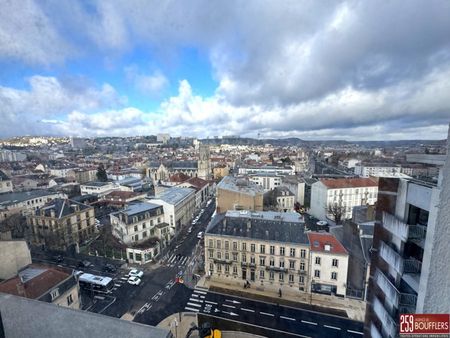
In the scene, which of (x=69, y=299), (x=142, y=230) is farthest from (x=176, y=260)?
(x=69, y=299)

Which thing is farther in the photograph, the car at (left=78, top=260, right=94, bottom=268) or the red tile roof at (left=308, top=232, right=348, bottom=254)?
the car at (left=78, top=260, right=94, bottom=268)

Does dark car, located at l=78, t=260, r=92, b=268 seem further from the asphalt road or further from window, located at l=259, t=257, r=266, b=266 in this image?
window, located at l=259, t=257, r=266, b=266

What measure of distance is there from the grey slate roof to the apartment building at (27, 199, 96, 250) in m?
23.3

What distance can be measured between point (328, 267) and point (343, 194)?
24615 mm

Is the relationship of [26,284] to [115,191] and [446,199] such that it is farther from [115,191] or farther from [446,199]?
[115,191]

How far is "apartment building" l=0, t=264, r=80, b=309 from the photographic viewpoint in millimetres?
15148

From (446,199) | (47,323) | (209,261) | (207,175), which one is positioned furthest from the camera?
(207,175)

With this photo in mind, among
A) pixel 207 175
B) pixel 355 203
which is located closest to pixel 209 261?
pixel 355 203

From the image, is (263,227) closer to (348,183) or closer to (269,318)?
(269,318)

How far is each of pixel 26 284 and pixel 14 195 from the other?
41183 millimetres

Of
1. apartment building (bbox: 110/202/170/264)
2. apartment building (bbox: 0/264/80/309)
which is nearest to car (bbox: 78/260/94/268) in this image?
apartment building (bbox: 110/202/170/264)

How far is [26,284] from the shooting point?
1584 cm

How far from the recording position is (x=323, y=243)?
24156mm

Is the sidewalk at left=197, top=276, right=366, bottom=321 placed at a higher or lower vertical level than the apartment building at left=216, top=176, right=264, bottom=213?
lower
